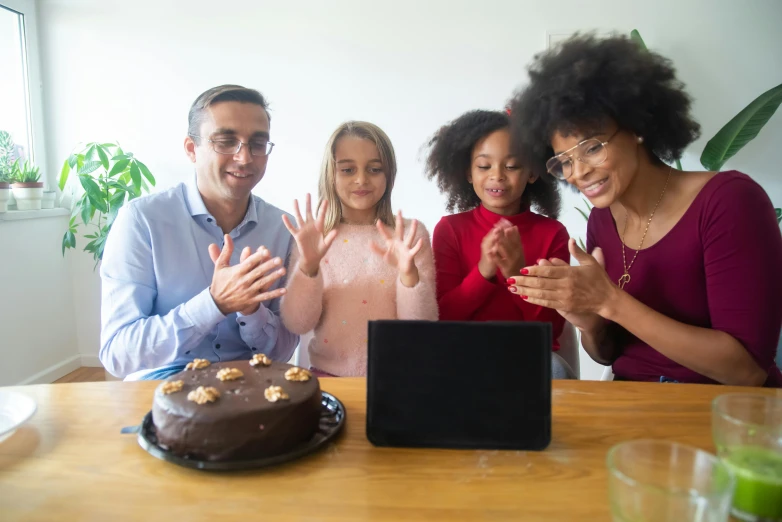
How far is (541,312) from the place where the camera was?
1786 mm

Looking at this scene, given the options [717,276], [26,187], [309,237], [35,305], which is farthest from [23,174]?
[717,276]

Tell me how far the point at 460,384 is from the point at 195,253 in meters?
1.11

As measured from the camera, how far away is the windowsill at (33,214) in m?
3.06

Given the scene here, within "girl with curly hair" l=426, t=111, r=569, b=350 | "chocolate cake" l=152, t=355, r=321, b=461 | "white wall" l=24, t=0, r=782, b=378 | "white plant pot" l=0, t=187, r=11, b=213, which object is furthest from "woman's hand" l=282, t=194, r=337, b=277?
"white plant pot" l=0, t=187, r=11, b=213

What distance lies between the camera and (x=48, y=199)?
3471 mm

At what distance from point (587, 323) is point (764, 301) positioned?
41 centimetres

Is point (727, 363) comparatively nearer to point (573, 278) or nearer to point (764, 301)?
point (764, 301)

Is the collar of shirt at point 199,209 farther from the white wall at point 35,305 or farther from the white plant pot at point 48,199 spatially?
the white plant pot at point 48,199

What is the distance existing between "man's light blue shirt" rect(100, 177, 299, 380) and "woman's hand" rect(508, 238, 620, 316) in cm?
79

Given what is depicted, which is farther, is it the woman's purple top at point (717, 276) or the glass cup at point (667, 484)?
the woman's purple top at point (717, 276)

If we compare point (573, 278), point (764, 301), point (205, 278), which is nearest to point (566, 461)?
point (573, 278)

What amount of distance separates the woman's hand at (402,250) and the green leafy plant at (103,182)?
2.20 m

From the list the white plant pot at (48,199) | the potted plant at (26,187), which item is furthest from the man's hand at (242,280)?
the white plant pot at (48,199)

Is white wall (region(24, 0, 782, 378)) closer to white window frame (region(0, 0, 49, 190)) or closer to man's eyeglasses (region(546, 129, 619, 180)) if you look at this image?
white window frame (region(0, 0, 49, 190))
